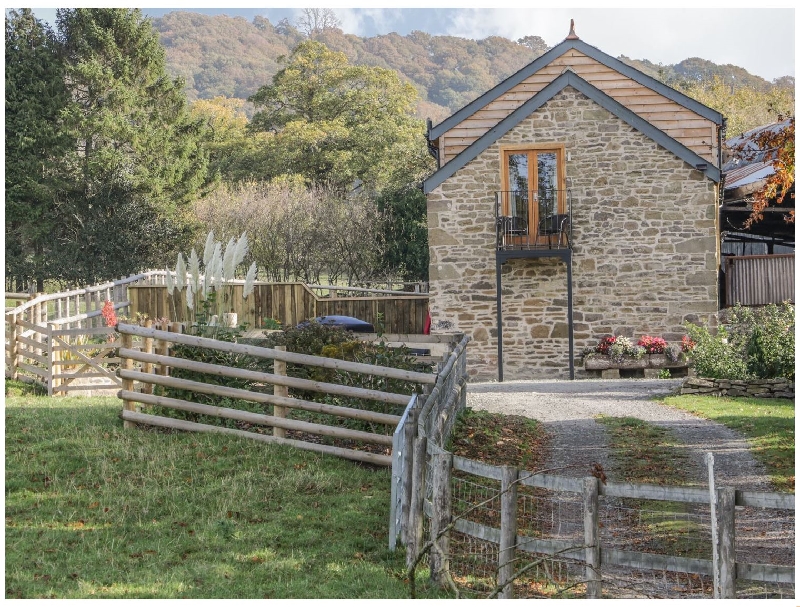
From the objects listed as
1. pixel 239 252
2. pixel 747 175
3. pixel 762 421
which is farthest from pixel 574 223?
pixel 239 252

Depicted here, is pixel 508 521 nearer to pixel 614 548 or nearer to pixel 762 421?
pixel 614 548

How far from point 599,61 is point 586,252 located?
4.43 metres

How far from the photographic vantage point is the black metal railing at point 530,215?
2155 cm

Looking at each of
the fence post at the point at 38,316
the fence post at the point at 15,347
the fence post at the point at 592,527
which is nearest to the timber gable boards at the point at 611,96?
the fence post at the point at 38,316

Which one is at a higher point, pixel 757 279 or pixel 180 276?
pixel 180 276

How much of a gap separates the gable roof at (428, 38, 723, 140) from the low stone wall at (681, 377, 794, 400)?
7561 mm

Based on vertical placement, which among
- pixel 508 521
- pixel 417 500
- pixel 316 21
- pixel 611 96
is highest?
pixel 316 21

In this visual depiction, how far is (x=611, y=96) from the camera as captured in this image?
21.8m

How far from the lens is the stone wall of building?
70.1 feet

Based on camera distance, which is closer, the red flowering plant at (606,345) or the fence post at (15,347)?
the fence post at (15,347)

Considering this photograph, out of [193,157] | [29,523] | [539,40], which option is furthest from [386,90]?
[539,40]

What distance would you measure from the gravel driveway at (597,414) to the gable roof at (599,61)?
6.43 metres

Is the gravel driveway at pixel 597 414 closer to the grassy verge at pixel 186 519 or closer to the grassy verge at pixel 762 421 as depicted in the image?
the grassy verge at pixel 762 421

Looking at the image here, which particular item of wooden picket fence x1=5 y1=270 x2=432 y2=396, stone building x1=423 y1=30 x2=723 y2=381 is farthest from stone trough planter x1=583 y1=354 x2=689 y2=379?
wooden picket fence x1=5 y1=270 x2=432 y2=396
